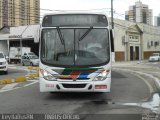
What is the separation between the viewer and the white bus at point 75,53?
10.4 meters

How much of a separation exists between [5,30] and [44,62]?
5600 centimetres

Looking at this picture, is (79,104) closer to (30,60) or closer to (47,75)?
(47,75)

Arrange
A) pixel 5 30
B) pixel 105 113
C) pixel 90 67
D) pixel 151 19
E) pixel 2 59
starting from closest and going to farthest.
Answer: pixel 105 113 → pixel 90 67 → pixel 2 59 → pixel 5 30 → pixel 151 19

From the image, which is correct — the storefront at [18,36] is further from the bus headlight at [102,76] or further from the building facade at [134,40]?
the bus headlight at [102,76]

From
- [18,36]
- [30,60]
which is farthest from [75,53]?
[18,36]

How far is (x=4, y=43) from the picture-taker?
6275 cm

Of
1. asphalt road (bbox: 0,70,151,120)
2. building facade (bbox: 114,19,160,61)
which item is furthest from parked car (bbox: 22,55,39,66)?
asphalt road (bbox: 0,70,151,120)

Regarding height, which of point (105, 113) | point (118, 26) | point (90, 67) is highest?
point (118, 26)

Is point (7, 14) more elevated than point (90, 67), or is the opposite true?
point (7, 14)

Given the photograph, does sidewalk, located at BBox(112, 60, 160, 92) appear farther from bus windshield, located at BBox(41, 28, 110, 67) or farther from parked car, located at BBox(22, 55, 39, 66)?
parked car, located at BBox(22, 55, 39, 66)

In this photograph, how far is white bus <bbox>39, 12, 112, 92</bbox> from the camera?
10.4 meters

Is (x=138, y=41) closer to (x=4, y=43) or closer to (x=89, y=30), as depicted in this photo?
(x=4, y=43)

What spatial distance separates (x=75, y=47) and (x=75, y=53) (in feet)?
0.66

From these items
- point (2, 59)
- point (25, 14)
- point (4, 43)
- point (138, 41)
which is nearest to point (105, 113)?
point (2, 59)
